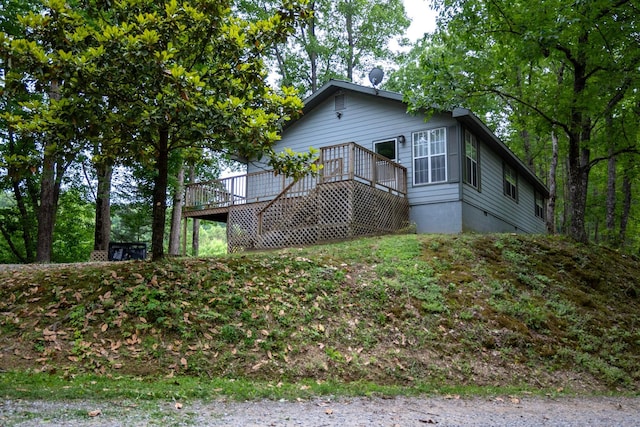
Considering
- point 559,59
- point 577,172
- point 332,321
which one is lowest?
point 332,321

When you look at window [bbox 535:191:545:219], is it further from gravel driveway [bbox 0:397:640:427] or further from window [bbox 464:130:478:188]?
gravel driveway [bbox 0:397:640:427]

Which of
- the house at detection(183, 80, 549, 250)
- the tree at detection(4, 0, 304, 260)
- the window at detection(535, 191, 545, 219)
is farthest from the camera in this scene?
the window at detection(535, 191, 545, 219)

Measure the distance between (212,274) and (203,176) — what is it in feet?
53.3

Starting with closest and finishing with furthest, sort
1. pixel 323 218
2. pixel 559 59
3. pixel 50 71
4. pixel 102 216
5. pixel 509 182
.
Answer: pixel 50 71, pixel 559 59, pixel 323 218, pixel 102 216, pixel 509 182

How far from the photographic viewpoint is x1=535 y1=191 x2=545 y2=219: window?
2323 centimetres

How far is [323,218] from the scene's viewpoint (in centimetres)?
1280

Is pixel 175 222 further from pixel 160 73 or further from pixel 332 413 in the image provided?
pixel 332 413

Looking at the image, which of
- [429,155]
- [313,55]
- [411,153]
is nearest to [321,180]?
[411,153]

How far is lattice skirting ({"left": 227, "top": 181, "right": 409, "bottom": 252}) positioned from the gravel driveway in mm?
7383

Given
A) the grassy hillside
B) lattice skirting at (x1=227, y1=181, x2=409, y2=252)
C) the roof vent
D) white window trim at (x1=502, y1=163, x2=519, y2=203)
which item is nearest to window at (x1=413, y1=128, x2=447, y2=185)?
lattice skirting at (x1=227, y1=181, x2=409, y2=252)

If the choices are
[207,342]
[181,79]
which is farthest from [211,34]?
[207,342]

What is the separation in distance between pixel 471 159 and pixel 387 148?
2.55 metres

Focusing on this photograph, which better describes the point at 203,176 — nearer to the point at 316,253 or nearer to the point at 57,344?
the point at 316,253

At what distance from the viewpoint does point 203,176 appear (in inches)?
925
